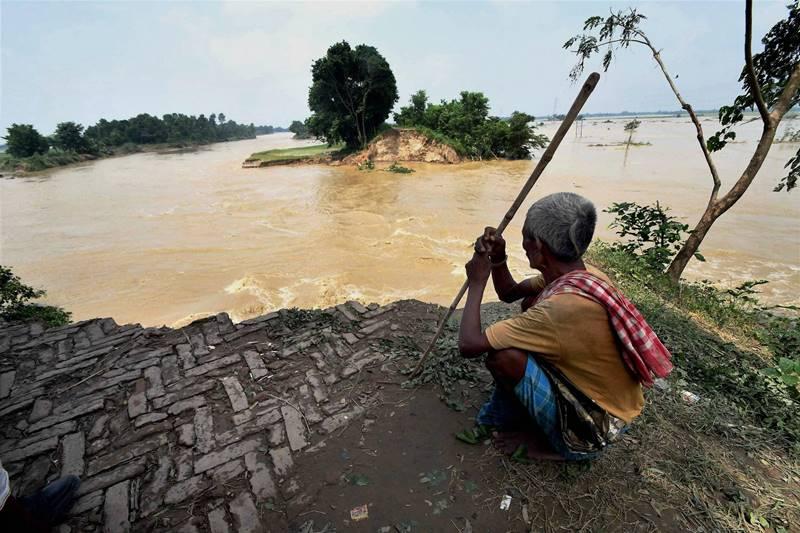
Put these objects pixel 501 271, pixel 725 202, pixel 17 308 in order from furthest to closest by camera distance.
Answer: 1. pixel 725 202
2. pixel 17 308
3. pixel 501 271

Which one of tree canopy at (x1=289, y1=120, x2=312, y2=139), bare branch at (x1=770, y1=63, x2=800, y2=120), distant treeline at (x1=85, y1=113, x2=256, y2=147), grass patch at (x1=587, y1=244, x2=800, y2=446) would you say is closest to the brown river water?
grass patch at (x1=587, y1=244, x2=800, y2=446)

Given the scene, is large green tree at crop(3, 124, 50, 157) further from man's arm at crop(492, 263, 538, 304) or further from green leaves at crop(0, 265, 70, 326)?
man's arm at crop(492, 263, 538, 304)

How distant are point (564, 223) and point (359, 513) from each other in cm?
162

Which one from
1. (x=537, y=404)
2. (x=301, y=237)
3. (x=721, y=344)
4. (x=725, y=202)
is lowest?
(x=301, y=237)

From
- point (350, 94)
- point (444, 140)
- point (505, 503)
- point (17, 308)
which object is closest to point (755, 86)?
point (505, 503)

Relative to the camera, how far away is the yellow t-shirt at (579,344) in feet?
4.61

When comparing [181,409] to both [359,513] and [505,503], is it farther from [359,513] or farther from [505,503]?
[505,503]

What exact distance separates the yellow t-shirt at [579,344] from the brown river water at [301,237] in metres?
4.29

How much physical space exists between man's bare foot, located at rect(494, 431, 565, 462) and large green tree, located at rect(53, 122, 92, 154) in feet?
163

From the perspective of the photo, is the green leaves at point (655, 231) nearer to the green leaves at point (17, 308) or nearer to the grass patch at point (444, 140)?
the green leaves at point (17, 308)

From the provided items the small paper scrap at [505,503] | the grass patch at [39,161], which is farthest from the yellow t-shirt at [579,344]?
the grass patch at [39,161]

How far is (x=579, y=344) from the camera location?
4.72 feet

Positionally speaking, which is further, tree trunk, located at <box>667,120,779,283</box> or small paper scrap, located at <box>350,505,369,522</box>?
tree trunk, located at <box>667,120,779,283</box>

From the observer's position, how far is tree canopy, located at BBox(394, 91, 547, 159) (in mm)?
23172
